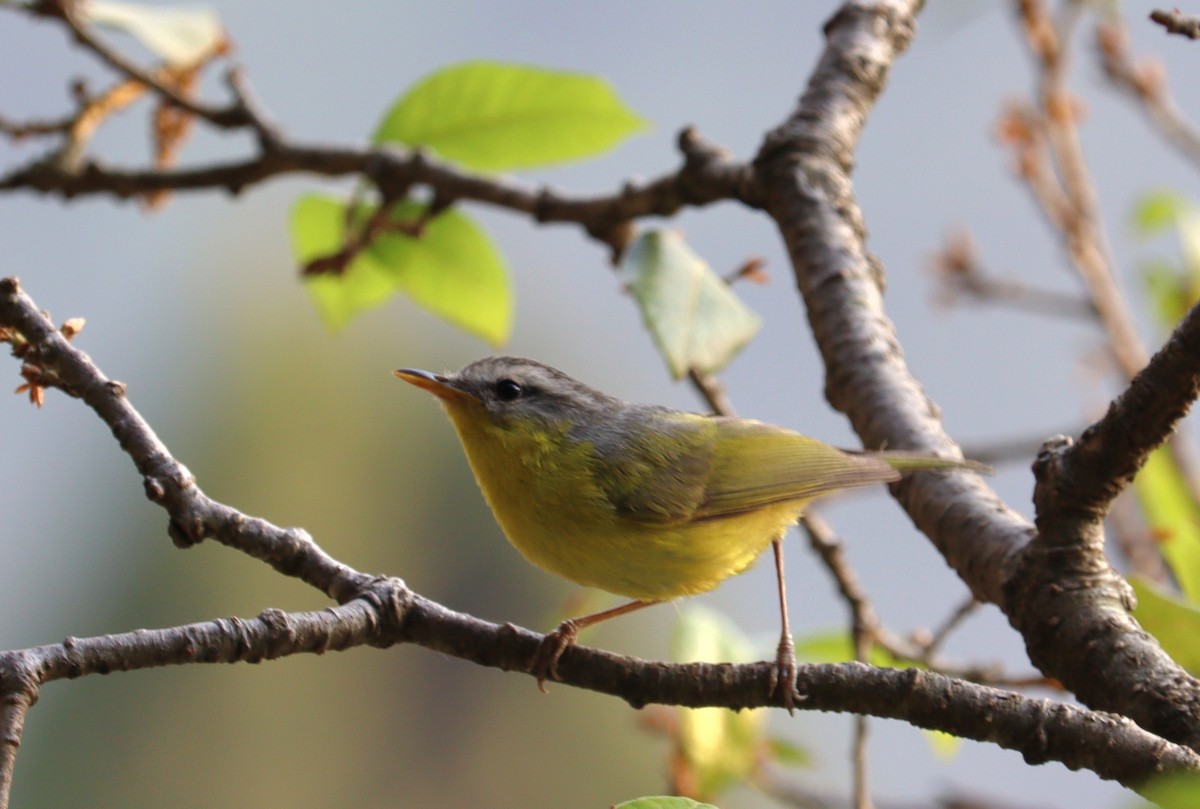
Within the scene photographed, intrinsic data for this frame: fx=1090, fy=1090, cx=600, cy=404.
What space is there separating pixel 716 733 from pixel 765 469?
0.71 meters

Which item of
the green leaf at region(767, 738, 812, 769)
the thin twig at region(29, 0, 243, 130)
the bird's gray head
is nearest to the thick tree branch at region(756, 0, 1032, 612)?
the bird's gray head

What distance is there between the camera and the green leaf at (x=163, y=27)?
2.40 m

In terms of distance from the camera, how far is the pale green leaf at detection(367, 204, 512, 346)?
2615 millimetres

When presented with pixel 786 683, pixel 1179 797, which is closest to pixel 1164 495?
pixel 786 683

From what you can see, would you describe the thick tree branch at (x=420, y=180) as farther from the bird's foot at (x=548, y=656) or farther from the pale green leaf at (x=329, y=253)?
the bird's foot at (x=548, y=656)

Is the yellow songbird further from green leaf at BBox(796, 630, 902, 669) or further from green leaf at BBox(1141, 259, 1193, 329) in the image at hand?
green leaf at BBox(1141, 259, 1193, 329)

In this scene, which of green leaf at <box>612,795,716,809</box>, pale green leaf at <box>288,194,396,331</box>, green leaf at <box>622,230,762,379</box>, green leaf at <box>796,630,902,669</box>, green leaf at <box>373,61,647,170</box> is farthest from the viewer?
pale green leaf at <box>288,194,396,331</box>

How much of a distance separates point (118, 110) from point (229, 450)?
597cm

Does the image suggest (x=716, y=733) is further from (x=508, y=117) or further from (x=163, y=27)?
(x=163, y=27)

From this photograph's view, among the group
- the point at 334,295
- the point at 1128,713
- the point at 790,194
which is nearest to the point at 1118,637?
the point at 1128,713

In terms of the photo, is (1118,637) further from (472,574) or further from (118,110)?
(472,574)

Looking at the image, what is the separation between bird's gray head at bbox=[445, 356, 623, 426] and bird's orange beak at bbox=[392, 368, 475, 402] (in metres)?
0.01

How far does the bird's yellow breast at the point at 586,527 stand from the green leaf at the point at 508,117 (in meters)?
0.73

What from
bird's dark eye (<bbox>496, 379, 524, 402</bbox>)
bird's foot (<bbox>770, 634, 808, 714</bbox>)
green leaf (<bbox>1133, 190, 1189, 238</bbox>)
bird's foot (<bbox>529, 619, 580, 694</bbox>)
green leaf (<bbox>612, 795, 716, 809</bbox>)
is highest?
green leaf (<bbox>1133, 190, 1189, 238</bbox>)
